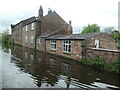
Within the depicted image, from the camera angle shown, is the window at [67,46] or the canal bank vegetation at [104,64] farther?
the window at [67,46]

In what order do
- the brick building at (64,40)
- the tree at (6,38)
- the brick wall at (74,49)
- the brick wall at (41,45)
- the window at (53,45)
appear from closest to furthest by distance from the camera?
the brick wall at (74,49) < the brick building at (64,40) < the window at (53,45) < the brick wall at (41,45) < the tree at (6,38)

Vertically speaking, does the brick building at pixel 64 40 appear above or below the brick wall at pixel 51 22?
below

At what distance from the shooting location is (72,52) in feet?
52.9

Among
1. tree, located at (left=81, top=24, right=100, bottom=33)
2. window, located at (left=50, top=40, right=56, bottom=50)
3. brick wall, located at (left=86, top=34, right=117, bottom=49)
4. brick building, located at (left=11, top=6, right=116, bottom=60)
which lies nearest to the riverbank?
brick building, located at (left=11, top=6, right=116, bottom=60)

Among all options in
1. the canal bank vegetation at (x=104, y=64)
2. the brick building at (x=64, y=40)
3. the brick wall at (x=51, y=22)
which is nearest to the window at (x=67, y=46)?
the brick building at (x=64, y=40)

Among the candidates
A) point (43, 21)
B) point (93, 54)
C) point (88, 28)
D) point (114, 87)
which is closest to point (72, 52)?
point (93, 54)

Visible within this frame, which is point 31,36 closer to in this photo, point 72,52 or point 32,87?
point 72,52

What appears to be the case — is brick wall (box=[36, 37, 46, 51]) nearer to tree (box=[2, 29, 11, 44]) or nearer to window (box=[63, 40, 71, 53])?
window (box=[63, 40, 71, 53])

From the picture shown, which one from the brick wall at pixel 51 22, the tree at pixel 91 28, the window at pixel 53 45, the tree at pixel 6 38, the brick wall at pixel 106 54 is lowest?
the brick wall at pixel 106 54

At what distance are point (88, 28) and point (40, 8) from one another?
34174mm

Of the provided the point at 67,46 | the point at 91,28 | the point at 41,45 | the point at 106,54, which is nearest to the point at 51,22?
the point at 41,45

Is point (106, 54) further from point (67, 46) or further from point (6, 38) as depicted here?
point (6, 38)

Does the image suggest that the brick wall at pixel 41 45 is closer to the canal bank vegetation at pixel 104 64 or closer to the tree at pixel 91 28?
the canal bank vegetation at pixel 104 64

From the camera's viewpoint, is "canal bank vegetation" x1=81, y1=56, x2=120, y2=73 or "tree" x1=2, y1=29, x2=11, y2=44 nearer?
"canal bank vegetation" x1=81, y1=56, x2=120, y2=73
